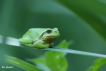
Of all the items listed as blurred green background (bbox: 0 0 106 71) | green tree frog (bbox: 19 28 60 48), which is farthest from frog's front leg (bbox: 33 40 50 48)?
blurred green background (bbox: 0 0 106 71)

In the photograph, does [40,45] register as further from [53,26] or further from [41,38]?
[53,26]

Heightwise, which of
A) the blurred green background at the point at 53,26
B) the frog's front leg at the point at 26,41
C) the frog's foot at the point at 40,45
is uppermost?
the blurred green background at the point at 53,26

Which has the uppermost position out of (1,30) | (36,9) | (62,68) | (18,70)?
(36,9)

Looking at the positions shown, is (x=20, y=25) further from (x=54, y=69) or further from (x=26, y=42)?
(x=54, y=69)

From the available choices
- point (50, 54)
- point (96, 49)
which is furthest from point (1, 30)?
point (96, 49)

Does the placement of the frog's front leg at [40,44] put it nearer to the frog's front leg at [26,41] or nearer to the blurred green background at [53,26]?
the frog's front leg at [26,41]

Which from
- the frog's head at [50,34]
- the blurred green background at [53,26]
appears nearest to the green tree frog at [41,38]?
the frog's head at [50,34]

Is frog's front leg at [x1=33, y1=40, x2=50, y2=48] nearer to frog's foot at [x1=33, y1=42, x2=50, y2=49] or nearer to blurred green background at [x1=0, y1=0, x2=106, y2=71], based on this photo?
frog's foot at [x1=33, y1=42, x2=50, y2=49]

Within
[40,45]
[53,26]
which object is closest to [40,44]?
[40,45]
